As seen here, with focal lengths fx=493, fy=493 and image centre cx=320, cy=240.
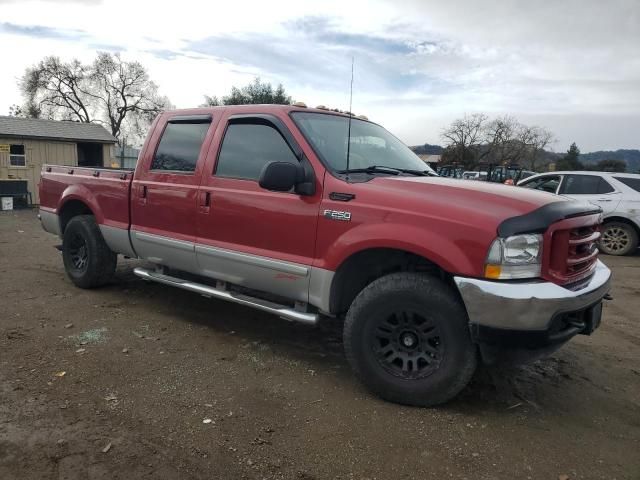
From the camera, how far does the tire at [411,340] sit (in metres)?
3.03

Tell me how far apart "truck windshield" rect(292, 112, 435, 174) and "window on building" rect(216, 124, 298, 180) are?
23 centimetres

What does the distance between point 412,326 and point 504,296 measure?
2.10 feet

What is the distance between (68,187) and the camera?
570cm

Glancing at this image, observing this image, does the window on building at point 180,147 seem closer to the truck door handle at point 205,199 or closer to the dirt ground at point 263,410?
the truck door handle at point 205,199

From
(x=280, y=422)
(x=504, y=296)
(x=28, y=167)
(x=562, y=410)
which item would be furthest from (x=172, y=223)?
(x=28, y=167)

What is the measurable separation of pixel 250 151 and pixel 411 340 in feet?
6.60

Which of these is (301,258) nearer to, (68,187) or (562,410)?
(562,410)

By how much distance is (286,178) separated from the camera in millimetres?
3422

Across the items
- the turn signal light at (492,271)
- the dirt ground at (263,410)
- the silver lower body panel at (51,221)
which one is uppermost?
the turn signal light at (492,271)

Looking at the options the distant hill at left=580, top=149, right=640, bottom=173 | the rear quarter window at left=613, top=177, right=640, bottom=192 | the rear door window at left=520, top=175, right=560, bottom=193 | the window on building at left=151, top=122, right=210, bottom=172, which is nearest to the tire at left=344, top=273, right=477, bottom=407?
the window on building at left=151, top=122, right=210, bottom=172

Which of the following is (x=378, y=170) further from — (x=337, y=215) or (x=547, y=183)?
(x=547, y=183)

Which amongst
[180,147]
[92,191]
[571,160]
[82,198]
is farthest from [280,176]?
[571,160]

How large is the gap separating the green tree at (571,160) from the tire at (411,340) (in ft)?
174

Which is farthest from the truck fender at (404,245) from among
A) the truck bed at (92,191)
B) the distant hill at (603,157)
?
the distant hill at (603,157)
